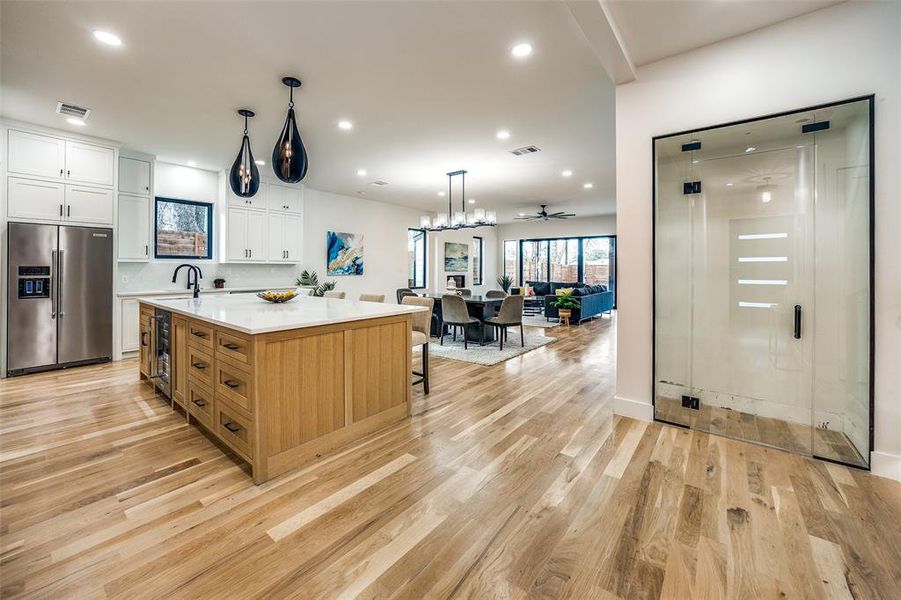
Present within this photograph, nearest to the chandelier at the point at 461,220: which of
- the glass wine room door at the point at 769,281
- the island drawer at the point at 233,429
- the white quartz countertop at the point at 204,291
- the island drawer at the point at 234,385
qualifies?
the white quartz countertop at the point at 204,291

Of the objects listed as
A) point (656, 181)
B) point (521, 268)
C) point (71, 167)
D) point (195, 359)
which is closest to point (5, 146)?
point (71, 167)

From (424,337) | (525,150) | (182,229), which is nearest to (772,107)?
(525,150)

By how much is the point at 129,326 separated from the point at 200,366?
3.53 metres

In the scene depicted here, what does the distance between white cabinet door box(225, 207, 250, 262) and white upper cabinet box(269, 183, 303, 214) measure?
0.52m

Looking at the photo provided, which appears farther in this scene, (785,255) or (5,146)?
(5,146)

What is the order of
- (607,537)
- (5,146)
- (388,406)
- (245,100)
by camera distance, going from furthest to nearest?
(5,146)
(245,100)
(388,406)
(607,537)

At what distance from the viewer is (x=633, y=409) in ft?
10.1

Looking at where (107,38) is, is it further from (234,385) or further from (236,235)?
(236,235)

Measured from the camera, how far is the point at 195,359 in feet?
9.09

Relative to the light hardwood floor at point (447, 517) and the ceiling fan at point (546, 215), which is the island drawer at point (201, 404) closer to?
the light hardwood floor at point (447, 517)

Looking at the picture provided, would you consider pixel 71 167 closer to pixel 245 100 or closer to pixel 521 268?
pixel 245 100

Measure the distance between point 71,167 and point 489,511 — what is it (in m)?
6.11

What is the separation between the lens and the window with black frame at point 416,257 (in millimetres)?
10138

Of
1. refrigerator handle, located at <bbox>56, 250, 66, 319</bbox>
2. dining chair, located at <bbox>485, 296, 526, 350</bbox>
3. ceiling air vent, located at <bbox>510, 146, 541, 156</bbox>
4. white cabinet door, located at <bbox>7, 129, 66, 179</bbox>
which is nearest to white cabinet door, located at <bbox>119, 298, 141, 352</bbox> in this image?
refrigerator handle, located at <bbox>56, 250, 66, 319</bbox>
